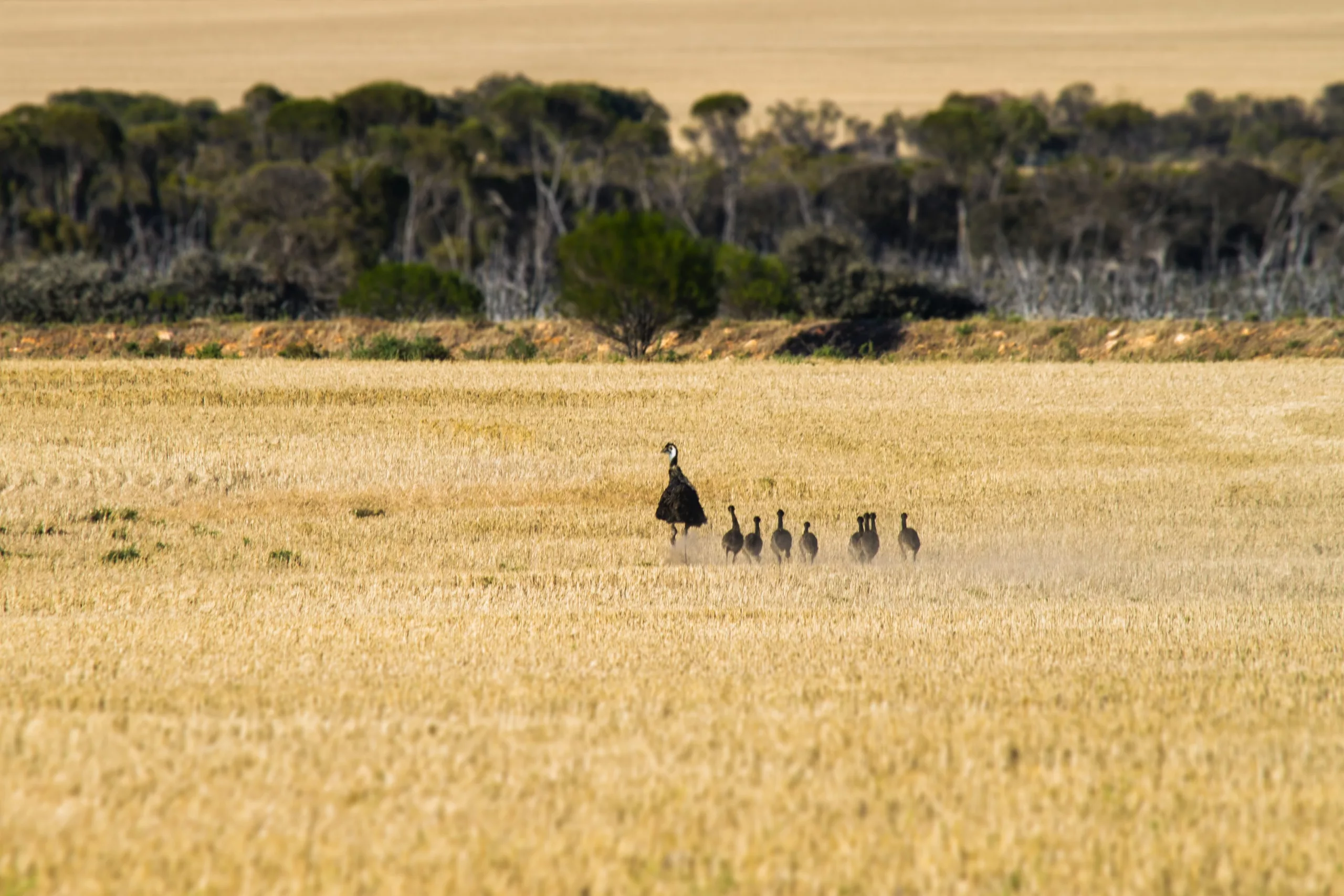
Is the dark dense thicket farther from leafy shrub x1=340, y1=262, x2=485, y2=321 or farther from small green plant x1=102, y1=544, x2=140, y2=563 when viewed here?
small green plant x1=102, y1=544, x2=140, y2=563

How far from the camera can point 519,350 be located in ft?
142

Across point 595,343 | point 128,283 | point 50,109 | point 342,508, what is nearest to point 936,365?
point 595,343

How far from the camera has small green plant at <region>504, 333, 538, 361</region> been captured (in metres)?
43.1

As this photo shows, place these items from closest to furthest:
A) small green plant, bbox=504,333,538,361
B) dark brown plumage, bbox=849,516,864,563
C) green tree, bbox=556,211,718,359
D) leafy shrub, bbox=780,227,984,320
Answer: dark brown plumage, bbox=849,516,864,563, small green plant, bbox=504,333,538,361, green tree, bbox=556,211,718,359, leafy shrub, bbox=780,227,984,320

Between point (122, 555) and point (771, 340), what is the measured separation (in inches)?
1240

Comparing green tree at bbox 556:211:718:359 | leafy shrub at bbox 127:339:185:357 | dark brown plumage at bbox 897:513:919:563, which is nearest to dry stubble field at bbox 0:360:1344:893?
dark brown plumage at bbox 897:513:919:563

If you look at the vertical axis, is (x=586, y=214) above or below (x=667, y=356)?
above

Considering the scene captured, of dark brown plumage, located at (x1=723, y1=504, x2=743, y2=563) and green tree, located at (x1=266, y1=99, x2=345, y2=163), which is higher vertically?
green tree, located at (x1=266, y1=99, x2=345, y2=163)

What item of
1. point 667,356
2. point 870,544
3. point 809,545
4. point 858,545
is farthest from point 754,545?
point 667,356

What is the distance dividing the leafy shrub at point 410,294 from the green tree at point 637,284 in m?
10.5

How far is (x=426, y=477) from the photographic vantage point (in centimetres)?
2192

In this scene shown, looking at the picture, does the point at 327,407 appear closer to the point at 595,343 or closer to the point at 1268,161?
the point at 595,343

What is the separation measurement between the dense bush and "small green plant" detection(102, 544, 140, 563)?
3332cm

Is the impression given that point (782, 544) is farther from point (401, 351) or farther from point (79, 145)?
point (79, 145)
